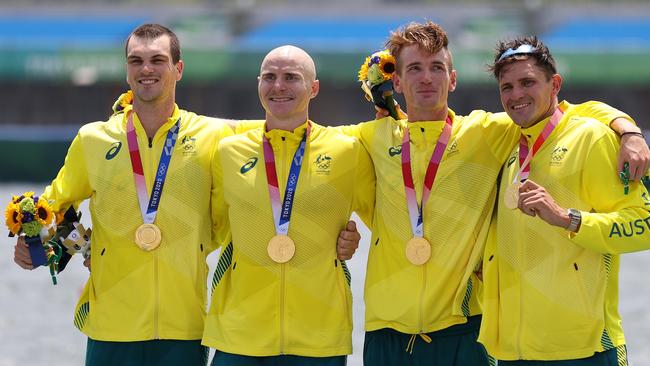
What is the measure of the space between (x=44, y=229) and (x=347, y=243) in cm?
149

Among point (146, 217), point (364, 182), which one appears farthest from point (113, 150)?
point (364, 182)

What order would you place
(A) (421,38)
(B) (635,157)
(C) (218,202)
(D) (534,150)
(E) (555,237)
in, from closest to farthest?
(B) (635,157) → (E) (555,237) → (D) (534,150) → (A) (421,38) → (C) (218,202)

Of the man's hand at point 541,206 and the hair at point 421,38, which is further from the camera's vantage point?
the hair at point 421,38

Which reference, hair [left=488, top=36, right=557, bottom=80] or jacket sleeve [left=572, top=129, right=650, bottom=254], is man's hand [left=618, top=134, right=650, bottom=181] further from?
hair [left=488, top=36, right=557, bottom=80]

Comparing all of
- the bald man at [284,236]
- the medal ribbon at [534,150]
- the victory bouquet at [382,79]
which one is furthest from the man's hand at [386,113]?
the medal ribbon at [534,150]

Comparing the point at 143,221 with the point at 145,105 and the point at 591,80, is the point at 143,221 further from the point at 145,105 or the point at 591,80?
the point at 591,80

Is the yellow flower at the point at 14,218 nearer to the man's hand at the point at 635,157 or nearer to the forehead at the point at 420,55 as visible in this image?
the forehead at the point at 420,55

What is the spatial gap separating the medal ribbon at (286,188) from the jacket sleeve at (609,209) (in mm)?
1322

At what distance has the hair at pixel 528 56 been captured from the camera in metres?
5.47

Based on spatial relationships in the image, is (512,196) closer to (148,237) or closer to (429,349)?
(429,349)

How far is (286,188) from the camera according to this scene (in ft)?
18.5

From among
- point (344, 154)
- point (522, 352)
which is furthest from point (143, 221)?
point (522, 352)

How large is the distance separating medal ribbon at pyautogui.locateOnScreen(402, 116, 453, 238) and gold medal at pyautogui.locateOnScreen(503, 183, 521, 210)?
0.41 meters

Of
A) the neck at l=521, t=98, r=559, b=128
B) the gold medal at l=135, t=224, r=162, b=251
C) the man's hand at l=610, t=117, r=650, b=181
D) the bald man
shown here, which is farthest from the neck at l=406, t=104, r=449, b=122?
the gold medal at l=135, t=224, r=162, b=251
